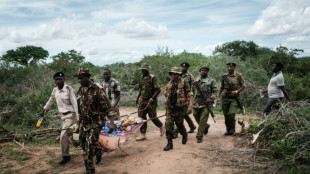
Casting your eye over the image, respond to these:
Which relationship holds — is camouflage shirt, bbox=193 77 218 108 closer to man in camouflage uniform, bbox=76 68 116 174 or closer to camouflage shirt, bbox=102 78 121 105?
camouflage shirt, bbox=102 78 121 105

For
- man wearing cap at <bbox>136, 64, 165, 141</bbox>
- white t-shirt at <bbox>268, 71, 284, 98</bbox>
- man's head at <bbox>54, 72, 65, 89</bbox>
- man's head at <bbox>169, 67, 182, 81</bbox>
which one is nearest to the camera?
man's head at <bbox>54, 72, 65, 89</bbox>

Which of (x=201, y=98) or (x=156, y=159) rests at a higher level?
(x=201, y=98)

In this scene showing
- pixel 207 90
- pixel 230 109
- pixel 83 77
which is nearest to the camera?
pixel 83 77

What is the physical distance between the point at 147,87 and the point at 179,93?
1122 millimetres

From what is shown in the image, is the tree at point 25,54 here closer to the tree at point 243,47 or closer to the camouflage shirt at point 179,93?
the tree at point 243,47

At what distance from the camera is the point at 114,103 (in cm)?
612

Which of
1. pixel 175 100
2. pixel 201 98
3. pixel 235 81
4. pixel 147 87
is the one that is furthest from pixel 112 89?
pixel 235 81

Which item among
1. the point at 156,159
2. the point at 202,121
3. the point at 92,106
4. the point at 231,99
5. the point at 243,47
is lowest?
the point at 156,159

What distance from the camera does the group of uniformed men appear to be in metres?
4.24

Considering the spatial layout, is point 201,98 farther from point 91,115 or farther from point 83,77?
point 83,77

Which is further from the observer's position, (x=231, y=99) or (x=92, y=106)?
(x=231, y=99)

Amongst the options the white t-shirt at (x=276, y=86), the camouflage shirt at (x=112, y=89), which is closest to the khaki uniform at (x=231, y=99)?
the white t-shirt at (x=276, y=86)

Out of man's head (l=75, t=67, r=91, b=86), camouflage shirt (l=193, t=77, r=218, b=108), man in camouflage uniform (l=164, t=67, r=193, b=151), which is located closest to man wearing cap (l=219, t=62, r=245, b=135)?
camouflage shirt (l=193, t=77, r=218, b=108)

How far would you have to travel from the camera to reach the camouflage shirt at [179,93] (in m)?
5.52
